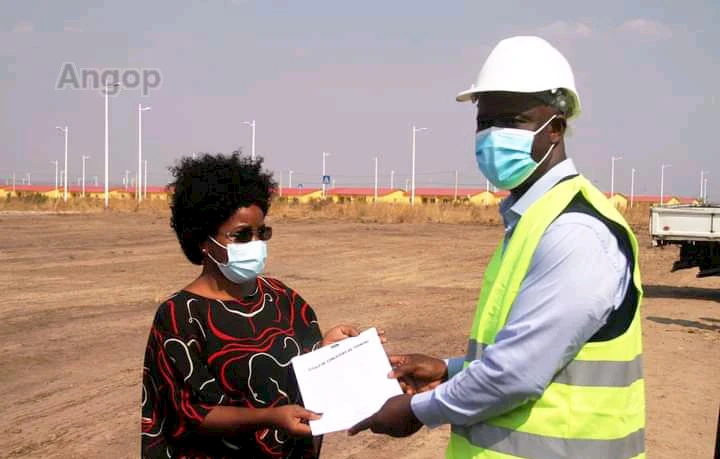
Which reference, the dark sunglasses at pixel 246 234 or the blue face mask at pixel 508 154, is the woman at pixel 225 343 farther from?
the blue face mask at pixel 508 154

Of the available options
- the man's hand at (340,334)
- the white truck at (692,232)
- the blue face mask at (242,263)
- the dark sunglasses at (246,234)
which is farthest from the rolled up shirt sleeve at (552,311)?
the white truck at (692,232)

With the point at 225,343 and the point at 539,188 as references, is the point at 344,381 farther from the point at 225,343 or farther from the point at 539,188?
the point at 539,188

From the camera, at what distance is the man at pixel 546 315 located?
6.77ft

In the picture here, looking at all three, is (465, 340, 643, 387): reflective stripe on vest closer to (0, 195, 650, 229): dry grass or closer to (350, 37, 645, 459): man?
(350, 37, 645, 459): man

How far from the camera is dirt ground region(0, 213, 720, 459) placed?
658cm

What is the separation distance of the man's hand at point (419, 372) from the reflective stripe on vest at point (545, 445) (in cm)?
58

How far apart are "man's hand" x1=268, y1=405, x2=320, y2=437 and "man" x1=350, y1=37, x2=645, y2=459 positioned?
1.58ft

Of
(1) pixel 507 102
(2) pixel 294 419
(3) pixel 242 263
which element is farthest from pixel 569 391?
(3) pixel 242 263

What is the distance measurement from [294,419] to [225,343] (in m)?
0.41

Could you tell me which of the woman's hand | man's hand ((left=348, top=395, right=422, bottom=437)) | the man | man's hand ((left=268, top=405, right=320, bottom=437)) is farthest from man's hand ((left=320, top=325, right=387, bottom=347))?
the man

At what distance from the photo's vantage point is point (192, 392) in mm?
2879

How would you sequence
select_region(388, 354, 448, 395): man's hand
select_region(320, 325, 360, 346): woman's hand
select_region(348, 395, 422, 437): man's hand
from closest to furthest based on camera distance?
1. select_region(348, 395, 422, 437): man's hand
2. select_region(388, 354, 448, 395): man's hand
3. select_region(320, 325, 360, 346): woman's hand

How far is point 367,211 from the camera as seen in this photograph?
153 feet

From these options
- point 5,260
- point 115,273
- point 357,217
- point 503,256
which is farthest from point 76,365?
point 357,217
